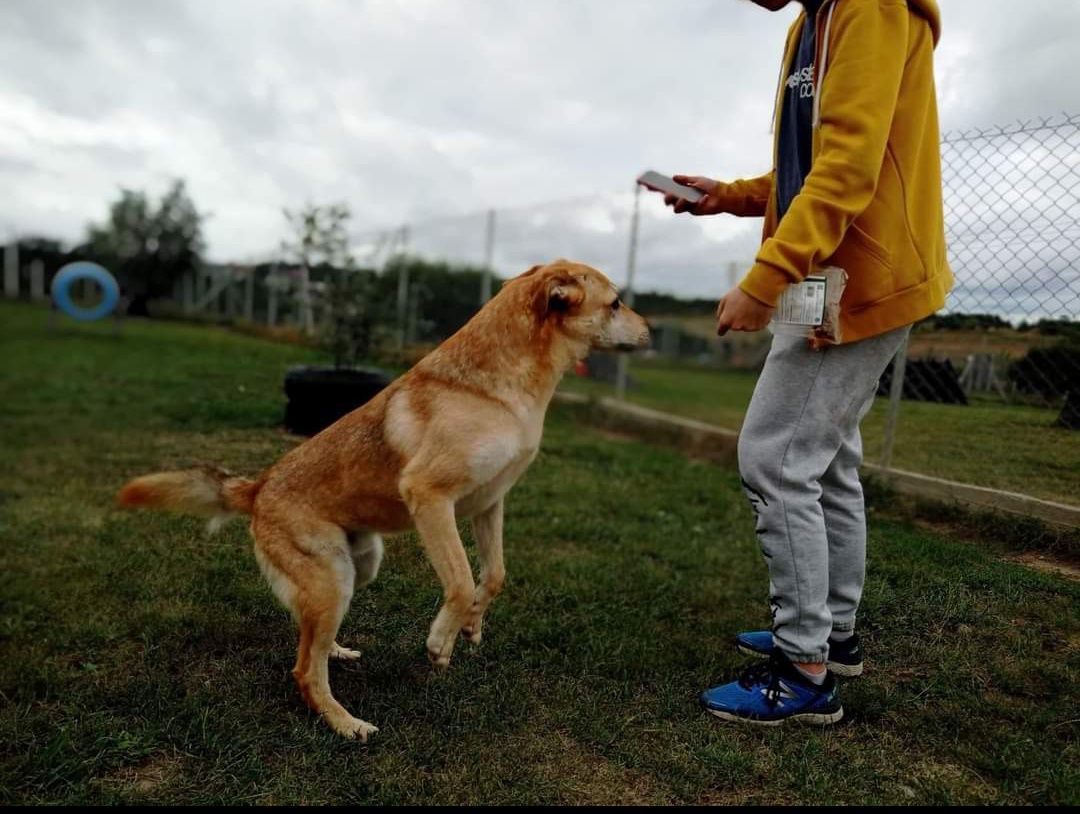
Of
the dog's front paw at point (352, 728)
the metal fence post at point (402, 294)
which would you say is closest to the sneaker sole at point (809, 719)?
the dog's front paw at point (352, 728)

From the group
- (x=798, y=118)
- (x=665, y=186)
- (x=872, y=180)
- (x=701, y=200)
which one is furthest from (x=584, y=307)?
(x=872, y=180)

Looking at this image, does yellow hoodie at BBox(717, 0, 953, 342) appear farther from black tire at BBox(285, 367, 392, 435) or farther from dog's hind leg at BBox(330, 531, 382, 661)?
black tire at BBox(285, 367, 392, 435)

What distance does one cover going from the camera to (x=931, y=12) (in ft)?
8.59

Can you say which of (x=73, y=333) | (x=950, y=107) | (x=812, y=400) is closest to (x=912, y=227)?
(x=812, y=400)

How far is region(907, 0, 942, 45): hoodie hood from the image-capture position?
2.59 metres

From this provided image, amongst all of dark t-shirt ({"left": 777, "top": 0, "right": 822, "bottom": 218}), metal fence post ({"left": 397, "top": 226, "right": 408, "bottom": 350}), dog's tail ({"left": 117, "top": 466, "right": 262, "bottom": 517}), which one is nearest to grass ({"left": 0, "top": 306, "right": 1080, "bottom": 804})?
dog's tail ({"left": 117, "top": 466, "right": 262, "bottom": 517})

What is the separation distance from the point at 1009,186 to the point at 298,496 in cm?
368

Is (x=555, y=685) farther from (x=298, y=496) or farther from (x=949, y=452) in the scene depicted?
(x=949, y=452)

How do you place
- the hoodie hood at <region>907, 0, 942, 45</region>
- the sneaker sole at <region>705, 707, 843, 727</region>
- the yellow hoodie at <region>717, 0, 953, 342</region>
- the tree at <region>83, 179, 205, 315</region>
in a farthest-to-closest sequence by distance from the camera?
1. the tree at <region>83, 179, 205, 315</region>
2. the sneaker sole at <region>705, 707, 843, 727</region>
3. the hoodie hood at <region>907, 0, 942, 45</region>
4. the yellow hoodie at <region>717, 0, 953, 342</region>

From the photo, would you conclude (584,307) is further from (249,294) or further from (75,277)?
(75,277)

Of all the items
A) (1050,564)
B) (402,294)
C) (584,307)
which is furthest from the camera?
(402,294)

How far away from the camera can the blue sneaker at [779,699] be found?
291cm

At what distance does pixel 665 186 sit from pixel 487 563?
1.72 metres

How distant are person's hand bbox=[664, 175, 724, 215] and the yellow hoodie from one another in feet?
2.40
